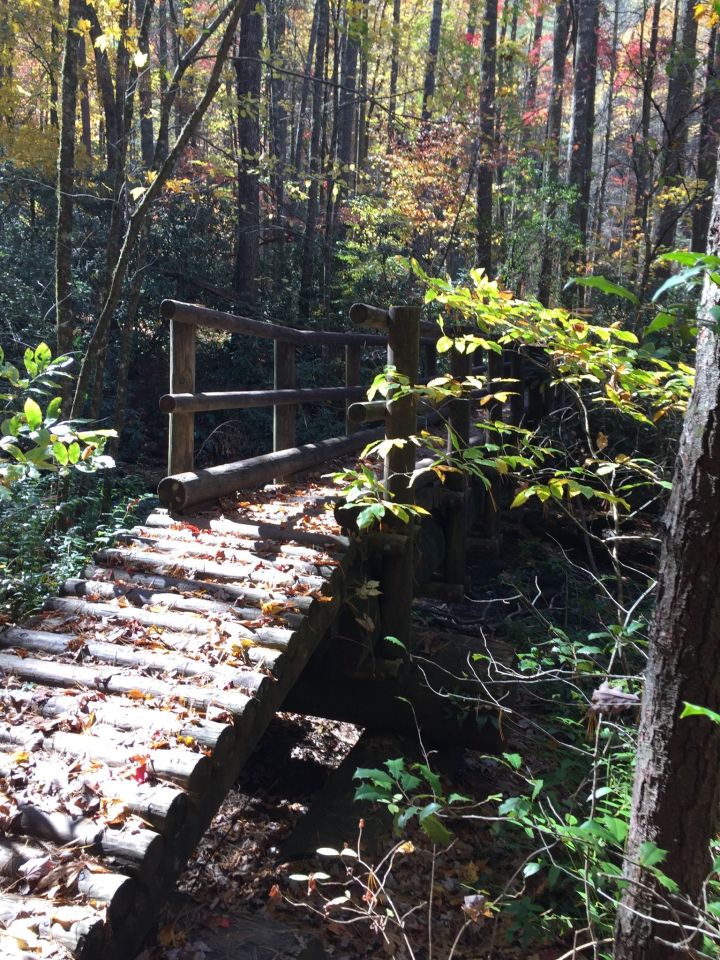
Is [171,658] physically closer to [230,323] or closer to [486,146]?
[230,323]

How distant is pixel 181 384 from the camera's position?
17.1ft

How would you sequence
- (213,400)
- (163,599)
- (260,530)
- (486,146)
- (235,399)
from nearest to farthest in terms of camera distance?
(163,599), (260,530), (213,400), (235,399), (486,146)

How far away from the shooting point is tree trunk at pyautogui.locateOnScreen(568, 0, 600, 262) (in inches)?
601

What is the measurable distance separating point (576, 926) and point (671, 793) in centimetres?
226

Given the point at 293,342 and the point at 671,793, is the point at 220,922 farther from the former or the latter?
the point at 293,342

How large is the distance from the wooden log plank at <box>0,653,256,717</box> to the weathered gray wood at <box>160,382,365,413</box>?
1864 mm

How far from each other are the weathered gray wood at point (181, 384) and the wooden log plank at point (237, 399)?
0.31 ft

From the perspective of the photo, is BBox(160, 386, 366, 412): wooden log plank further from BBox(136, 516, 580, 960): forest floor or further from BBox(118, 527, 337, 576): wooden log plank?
BBox(136, 516, 580, 960): forest floor

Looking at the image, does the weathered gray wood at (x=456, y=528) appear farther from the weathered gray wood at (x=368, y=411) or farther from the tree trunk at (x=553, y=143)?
the tree trunk at (x=553, y=143)

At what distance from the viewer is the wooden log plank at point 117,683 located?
329cm

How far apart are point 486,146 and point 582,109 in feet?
7.68

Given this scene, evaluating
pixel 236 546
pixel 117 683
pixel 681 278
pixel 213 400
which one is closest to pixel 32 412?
pixel 117 683

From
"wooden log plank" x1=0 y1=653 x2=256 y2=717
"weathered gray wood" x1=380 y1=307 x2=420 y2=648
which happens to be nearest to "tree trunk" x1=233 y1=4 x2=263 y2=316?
"weathered gray wood" x1=380 y1=307 x2=420 y2=648

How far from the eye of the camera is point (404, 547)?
5.34 meters
